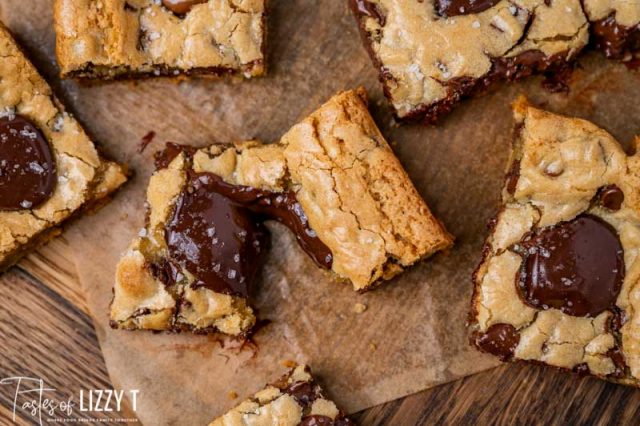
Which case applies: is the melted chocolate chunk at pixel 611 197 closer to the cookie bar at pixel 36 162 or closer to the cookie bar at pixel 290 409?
the cookie bar at pixel 290 409

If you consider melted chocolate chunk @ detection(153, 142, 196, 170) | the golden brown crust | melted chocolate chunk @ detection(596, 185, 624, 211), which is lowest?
melted chocolate chunk @ detection(596, 185, 624, 211)

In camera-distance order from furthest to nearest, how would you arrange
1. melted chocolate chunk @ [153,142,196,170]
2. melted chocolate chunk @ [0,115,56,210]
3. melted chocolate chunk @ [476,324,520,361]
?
1. melted chocolate chunk @ [153,142,196,170]
2. melted chocolate chunk @ [0,115,56,210]
3. melted chocolate chunk @ [476,324,520,361]

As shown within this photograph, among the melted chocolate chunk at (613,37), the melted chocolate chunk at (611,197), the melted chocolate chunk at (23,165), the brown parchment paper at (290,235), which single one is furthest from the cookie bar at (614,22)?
the melted chocolate chunk at (23,165)

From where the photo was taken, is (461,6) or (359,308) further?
(359,308)

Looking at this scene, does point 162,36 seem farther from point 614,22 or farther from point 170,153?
point 614,22

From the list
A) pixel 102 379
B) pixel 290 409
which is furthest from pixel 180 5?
pixel 290 409

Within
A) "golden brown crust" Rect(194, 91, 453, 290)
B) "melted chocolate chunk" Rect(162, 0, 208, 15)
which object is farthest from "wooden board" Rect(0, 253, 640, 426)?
"melted chocolate chunk" Rect(162, 0, 208, 15)

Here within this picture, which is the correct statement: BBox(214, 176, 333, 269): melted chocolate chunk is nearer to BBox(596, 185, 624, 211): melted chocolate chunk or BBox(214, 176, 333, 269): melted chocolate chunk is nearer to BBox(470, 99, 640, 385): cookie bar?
BBox(470, 99, 640, 385): cookie bar
